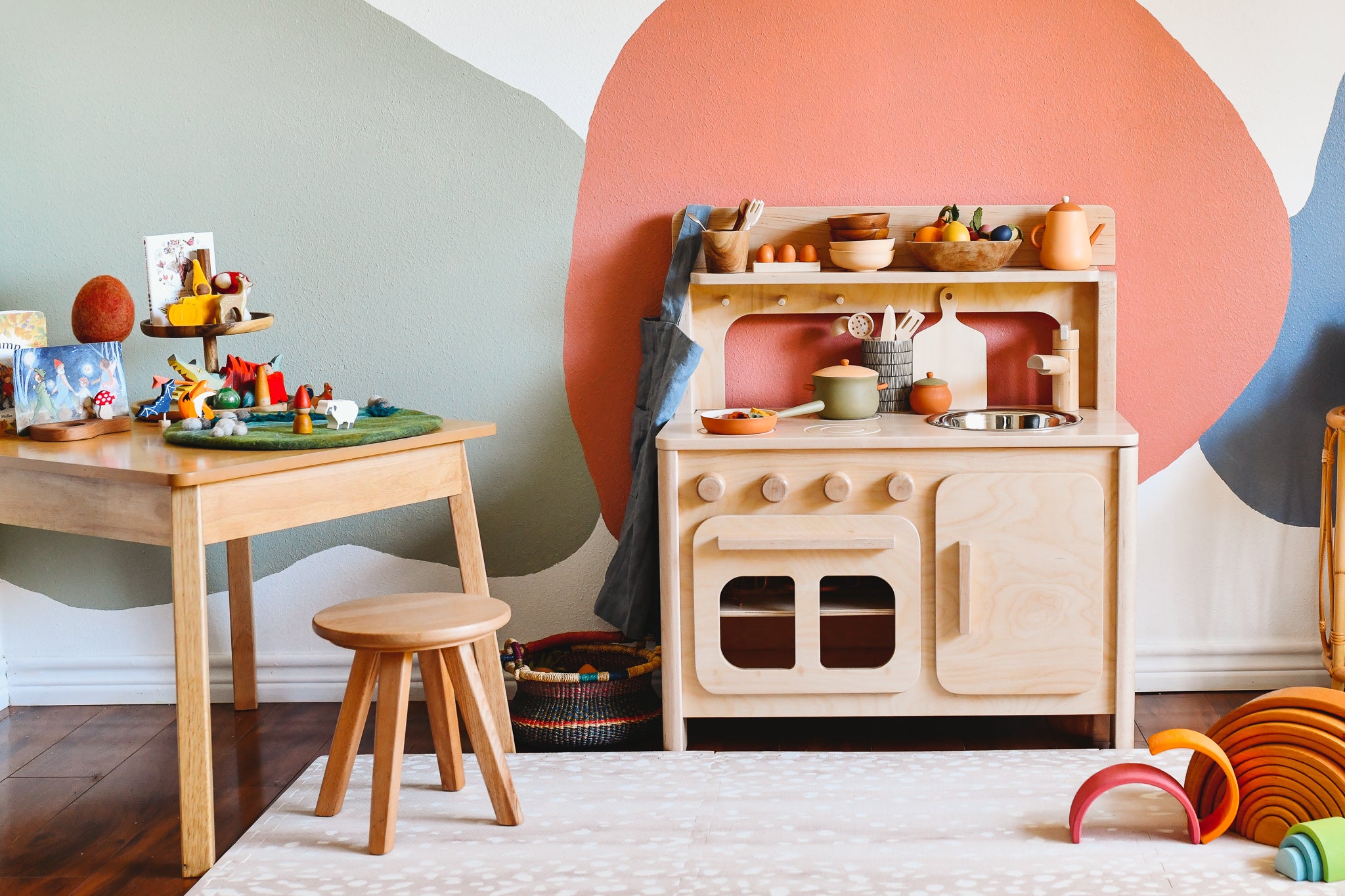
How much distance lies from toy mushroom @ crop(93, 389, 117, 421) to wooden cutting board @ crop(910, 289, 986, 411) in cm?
174

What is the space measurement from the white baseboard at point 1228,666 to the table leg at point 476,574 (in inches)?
58.9

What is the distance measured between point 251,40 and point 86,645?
5.00ft

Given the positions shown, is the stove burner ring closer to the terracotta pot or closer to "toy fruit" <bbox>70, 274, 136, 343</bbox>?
the terracotta pot

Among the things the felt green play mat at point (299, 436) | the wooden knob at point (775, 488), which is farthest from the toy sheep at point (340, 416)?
the wooden knob at point (775, 488)

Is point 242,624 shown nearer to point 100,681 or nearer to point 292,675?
point 292,675

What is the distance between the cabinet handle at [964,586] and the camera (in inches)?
95.3

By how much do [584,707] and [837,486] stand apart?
0.72 m

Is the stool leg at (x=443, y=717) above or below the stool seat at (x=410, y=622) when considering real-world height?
below

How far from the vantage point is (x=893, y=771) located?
7.91ft

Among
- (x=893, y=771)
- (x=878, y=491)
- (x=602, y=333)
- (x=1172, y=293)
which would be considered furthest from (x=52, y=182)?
(x=1172, y=293)

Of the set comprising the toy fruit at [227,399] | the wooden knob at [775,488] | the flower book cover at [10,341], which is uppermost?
the flower book cover at [10,341]

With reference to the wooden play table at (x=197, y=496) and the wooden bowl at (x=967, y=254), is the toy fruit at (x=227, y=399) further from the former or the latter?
the wooden bowl at (x=967, y=254)

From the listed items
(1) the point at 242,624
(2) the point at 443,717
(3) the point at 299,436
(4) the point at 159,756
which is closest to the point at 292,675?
(1) the point at 242,624

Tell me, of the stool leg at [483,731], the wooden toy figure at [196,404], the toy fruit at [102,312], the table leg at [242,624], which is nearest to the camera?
the stool leg at [483,731]
